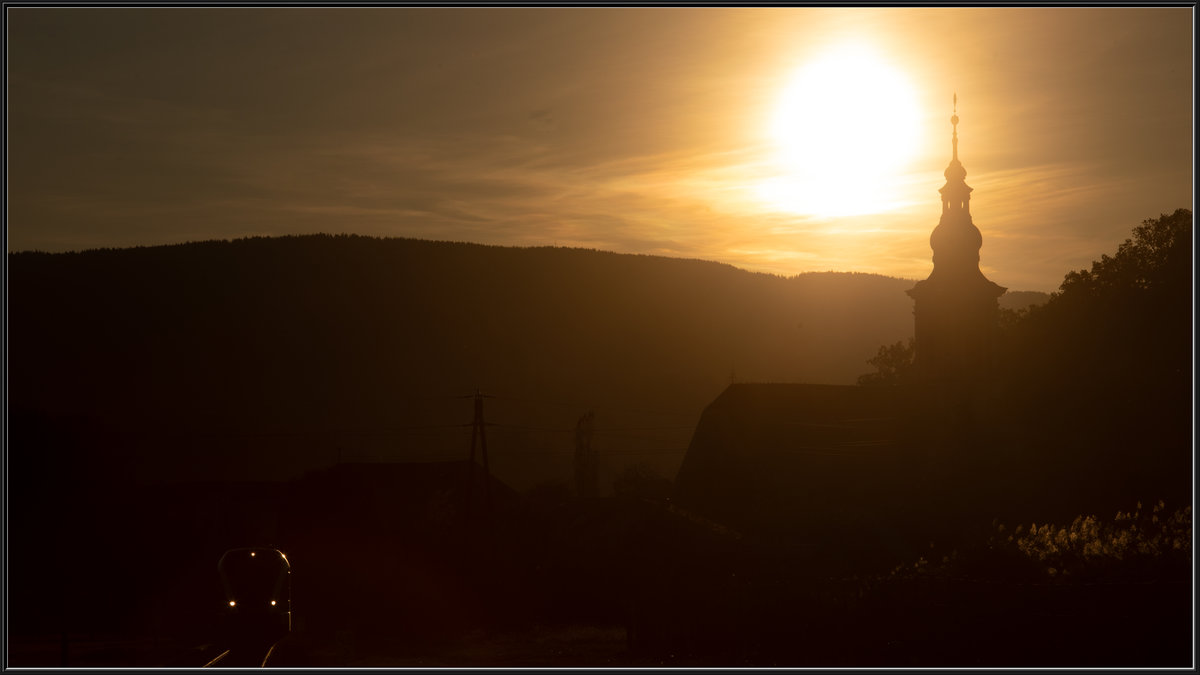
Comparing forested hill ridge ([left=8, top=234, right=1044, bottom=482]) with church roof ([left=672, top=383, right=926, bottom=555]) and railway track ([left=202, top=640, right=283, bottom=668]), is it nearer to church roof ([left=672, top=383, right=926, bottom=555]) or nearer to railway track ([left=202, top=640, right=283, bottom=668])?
church roof ([left=672, top=383, right=926, bottom=555])

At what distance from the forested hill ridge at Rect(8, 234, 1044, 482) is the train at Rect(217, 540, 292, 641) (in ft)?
193

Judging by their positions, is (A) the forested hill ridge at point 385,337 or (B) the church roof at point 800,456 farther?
(A) the forested hill ridge at point 385,337

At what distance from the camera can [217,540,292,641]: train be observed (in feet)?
95.0

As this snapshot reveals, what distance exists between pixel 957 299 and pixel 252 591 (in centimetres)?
3644

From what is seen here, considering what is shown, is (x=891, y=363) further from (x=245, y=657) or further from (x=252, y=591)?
(x=245, y=657)

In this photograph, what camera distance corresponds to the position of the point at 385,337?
13312 cm

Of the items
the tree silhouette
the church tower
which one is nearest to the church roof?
the church tower

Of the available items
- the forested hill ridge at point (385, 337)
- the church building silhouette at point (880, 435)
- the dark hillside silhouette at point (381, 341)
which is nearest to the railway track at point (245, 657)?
the church building silhouette at point (880, 435)

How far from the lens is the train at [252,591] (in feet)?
95.0

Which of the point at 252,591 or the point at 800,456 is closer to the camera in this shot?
the point at 252,591

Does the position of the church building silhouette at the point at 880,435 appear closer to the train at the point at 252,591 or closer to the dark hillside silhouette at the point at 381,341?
the train at the point at 252,591

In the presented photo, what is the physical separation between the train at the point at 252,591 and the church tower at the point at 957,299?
3503cm

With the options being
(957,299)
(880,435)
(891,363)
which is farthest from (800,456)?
(891,363)

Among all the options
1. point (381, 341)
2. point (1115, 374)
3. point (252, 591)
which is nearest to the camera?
point (252, 591)
